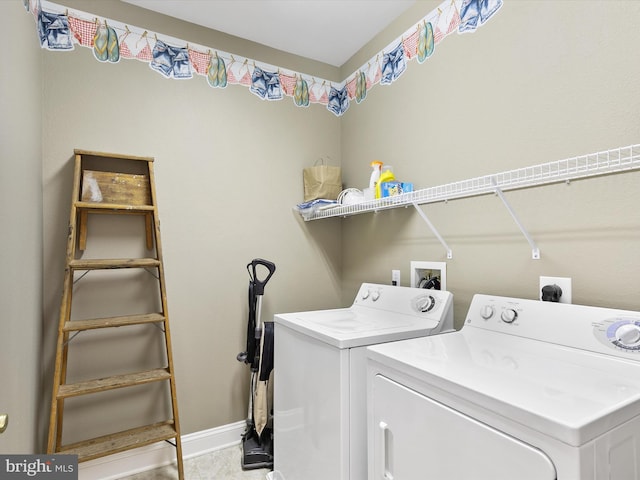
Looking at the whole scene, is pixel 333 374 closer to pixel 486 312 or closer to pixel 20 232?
pixel 486 312

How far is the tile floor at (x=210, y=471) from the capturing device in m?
1.91

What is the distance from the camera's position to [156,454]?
200 centimetres

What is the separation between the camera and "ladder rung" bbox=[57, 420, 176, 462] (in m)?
1.62

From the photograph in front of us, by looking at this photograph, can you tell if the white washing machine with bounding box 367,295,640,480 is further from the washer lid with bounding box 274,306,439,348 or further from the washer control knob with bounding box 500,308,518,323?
the washer lid with bounding box 274,306,439,348

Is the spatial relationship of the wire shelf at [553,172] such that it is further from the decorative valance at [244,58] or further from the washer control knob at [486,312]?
the decorative valance at [244,58]

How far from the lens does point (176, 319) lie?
2.10m

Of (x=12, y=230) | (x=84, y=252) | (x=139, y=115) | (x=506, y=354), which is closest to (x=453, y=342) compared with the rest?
(x=506, y=354)

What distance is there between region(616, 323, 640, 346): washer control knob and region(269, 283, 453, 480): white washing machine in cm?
64

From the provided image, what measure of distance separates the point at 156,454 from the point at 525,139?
256cm

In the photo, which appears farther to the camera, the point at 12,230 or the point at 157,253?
the point at 157,253

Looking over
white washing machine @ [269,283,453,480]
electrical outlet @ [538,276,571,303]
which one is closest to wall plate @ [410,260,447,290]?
white washing machine @ [269,283,453,480]

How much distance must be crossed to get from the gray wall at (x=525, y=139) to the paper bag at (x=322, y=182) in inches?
18.2

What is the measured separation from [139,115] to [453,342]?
209 cm

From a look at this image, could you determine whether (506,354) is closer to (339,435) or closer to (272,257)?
(339,435)
